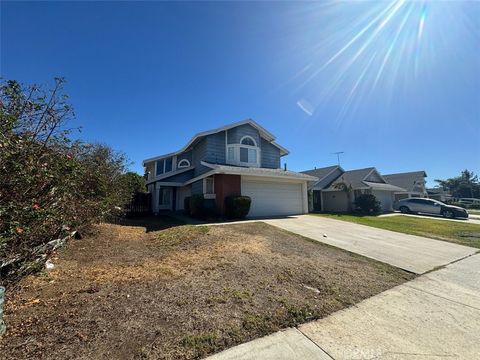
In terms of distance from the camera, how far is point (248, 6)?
8.69 metres

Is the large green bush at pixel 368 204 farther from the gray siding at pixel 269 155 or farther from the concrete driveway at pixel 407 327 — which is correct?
the concrete driveway at pixel 407 327

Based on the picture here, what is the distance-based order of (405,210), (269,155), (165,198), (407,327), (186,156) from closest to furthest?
(407,327), (269,155), (165,198), (186,156), (405,210)

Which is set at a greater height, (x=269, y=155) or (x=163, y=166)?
(x=269, y=155)

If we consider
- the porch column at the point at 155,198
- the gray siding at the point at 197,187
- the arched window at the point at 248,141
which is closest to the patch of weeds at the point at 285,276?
the gray siding at the point at 197,187

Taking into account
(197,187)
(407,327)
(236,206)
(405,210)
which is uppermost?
(197,187)

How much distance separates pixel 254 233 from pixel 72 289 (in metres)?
6.42

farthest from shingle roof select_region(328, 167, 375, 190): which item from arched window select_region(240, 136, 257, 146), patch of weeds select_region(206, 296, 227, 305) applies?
patch of weeds select_region(206, 296, 227, 305)

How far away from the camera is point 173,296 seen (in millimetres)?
3941

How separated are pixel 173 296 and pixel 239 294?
1.11 metres

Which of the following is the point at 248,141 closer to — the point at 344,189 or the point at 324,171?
the point at 344,189

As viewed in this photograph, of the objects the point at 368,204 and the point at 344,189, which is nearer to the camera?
the point at 368,204

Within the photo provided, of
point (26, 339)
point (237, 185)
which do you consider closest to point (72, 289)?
point (26, 339)

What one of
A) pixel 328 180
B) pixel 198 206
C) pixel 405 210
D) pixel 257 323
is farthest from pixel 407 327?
pixel 405 210

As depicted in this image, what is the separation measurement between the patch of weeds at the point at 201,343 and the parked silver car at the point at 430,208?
27371 millimetres
